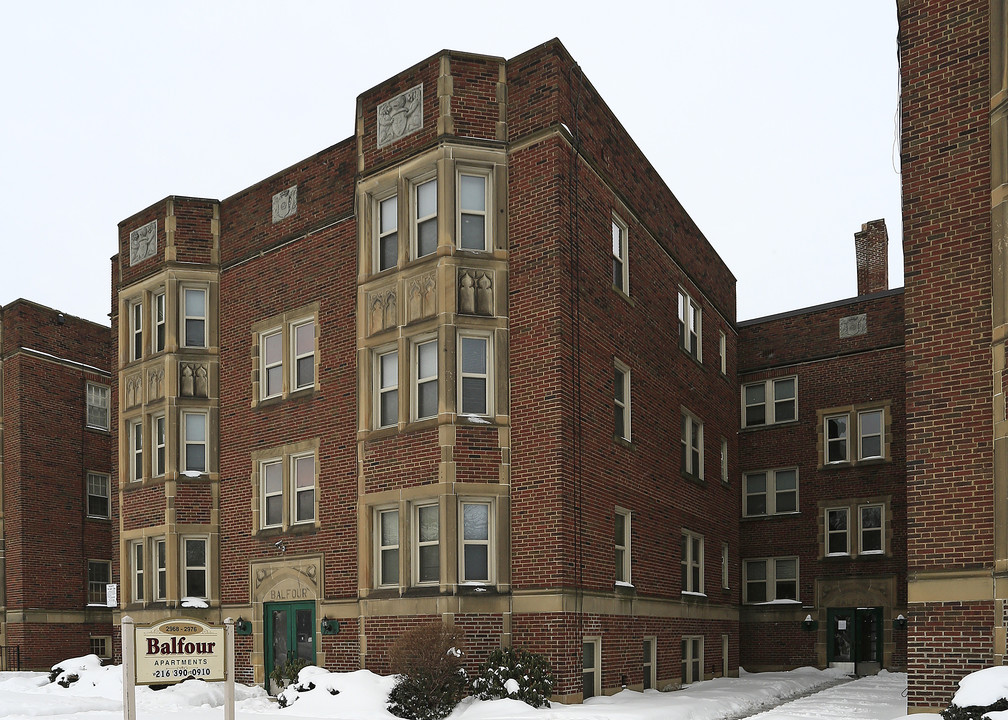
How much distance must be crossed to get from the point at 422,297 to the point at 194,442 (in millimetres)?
8754

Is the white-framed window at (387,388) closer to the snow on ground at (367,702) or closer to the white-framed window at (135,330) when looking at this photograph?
the snow on ground at (367,702)

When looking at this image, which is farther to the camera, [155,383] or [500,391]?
[155,383]

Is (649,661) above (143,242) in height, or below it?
below

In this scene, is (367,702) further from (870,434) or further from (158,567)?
(870,434)

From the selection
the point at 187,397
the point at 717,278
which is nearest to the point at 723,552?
the point at 717,278

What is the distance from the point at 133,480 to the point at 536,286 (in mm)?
13505

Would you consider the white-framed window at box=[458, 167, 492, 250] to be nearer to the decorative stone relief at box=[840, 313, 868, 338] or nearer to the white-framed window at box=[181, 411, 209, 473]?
the white-framed window at box=[181, 411, 209, 473]

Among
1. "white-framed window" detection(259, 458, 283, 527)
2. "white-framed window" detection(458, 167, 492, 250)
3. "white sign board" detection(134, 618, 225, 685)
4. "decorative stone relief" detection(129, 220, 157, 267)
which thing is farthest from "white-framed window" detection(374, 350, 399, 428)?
"white sign board" detection(134, 618, 225, 685)

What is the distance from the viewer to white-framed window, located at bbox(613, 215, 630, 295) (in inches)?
910

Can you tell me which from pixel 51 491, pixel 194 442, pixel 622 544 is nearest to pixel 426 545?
pixel 622 544

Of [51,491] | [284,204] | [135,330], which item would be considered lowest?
[51,491]

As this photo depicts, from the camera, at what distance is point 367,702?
18.2m

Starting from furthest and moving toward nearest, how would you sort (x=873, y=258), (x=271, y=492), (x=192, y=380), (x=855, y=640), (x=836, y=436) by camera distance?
(x=873, y=258) → (x=836, y=436) → (x=855, y=640) → (x=192, y=380) → (x=271, y=492)

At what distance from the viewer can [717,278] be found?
3231 centimetres
